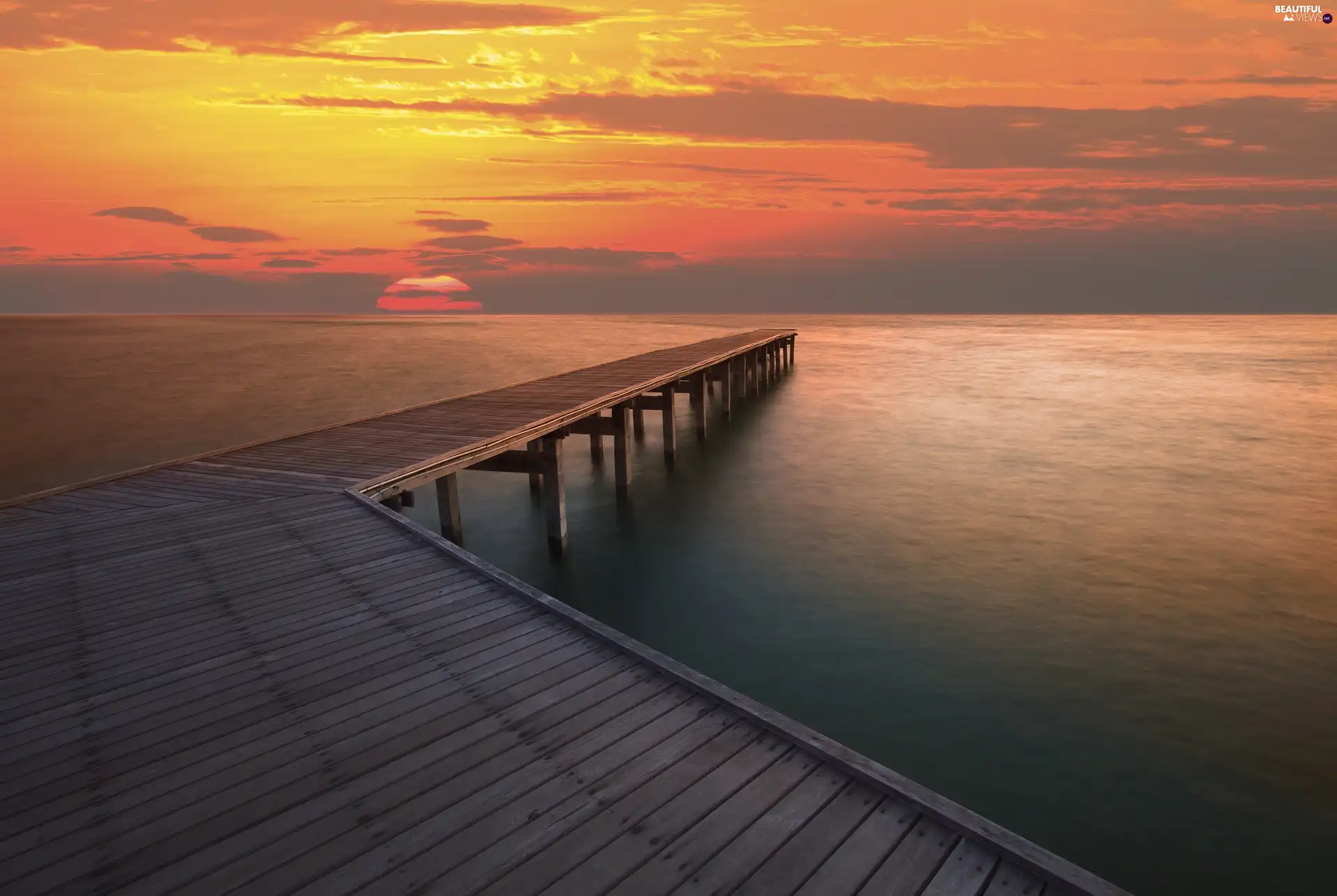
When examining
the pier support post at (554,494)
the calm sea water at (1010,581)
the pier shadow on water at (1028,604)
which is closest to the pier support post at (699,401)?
the pier shadow on water at (1028,604)

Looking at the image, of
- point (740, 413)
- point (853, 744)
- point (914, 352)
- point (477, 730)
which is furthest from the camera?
point (914, 352)

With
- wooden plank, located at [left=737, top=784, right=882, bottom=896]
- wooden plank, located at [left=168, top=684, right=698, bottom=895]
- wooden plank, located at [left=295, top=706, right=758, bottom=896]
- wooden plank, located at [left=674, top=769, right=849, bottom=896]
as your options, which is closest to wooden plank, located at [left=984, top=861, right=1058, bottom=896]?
wooden plank, located at [left=737, top=784, right=882, bottom=896]

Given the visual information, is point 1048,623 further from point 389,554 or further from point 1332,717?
point 389,554

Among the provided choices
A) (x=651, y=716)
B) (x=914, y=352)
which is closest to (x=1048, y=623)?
(x=651, y=716)

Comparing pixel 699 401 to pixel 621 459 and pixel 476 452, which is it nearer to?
pixel 621 459

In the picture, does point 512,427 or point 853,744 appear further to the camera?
point 512,427

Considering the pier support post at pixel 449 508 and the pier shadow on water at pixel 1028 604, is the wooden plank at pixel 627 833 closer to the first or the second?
the pier shadow on water at pixel 1028 604

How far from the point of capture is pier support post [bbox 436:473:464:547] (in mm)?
11227

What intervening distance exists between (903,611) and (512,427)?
595 cm

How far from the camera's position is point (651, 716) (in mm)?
3750

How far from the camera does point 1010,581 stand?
10859 millimetres

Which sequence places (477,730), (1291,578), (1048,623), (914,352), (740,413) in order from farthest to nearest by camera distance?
(914,352)
(740,413)
(1291,578)
(1048,623)
(477,730)

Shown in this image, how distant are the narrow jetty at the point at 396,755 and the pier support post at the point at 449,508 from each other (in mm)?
4888

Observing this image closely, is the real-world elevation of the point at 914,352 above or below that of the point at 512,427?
below
